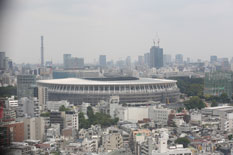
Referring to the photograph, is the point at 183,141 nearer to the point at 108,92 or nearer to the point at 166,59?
the point at 108,92

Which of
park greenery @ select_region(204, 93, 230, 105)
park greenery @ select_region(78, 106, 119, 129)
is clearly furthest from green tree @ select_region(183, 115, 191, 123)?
park greenery @ select_region(204, 93, 230, 105)

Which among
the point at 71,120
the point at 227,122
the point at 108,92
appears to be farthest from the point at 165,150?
the point at 108,92

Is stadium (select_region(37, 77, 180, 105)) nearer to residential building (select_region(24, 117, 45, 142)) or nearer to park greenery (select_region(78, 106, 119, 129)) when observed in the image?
park greenery (select_region(78, 106, 119, 129))

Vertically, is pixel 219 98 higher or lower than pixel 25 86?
lower

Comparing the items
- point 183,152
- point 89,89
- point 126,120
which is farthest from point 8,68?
point 183,152

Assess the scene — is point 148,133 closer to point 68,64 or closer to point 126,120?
point 126,120

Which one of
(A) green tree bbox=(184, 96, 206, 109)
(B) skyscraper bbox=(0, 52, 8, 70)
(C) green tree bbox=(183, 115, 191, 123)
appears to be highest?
(B) skyscraper bbox=(0, 52, 8, 70)

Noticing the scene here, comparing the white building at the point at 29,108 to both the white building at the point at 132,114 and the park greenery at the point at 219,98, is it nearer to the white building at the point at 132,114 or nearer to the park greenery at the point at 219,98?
the white building at the point at 132,114

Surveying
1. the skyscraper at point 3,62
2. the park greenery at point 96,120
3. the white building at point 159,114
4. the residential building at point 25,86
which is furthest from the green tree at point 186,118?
the skyscraper at point 3,62

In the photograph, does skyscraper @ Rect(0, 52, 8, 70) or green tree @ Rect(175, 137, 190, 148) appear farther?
skyscraper @ Rect(0, 52, 8, 70)
